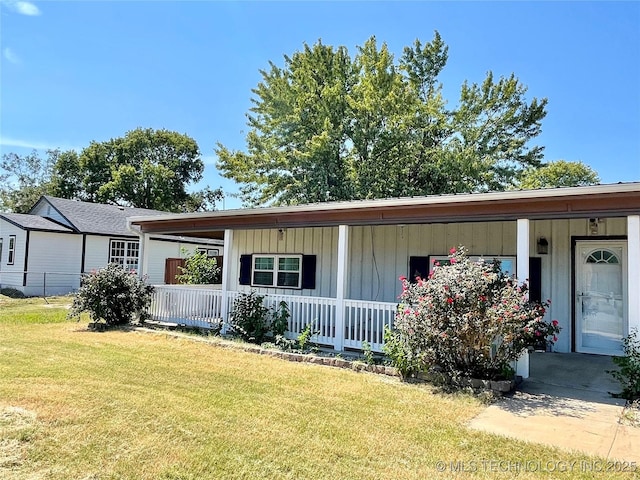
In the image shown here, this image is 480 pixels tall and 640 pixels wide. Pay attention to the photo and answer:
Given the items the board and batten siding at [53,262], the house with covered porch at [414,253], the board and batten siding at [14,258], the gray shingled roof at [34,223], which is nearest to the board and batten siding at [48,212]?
the gray shingled roof at [34,223]

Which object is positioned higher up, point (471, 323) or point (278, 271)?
point (278, 271)

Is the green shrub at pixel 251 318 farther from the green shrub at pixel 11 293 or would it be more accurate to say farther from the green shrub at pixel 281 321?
the green shrub at pixel 11 293

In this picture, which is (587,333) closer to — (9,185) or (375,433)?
(375,433)

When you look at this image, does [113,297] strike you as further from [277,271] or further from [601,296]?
[601,296]

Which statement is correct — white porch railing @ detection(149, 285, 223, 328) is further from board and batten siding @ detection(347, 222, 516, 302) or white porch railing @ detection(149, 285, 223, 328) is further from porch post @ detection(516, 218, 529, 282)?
porch post @ detection(516, 218, 529, 282)

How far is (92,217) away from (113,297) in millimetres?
13419

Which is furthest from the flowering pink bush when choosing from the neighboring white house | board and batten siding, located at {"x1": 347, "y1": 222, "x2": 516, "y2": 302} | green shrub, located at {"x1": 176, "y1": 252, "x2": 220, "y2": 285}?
the neighboring white house

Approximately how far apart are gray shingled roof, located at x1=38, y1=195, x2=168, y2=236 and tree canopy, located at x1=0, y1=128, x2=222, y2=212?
14514 millimetres

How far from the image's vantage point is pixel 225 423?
4.11 metres

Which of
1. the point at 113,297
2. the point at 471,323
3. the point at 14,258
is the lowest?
the point at 113,297

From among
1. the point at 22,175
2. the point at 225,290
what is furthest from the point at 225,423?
the point at 22,175

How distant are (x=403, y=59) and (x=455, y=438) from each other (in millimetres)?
21952

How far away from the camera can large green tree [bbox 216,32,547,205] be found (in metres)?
19.6

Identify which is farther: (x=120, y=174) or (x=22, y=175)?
(x=22, y=175)
